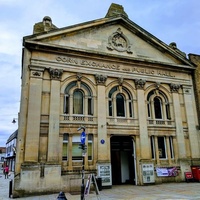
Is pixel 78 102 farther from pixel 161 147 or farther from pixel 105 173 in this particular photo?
pixel 161 147

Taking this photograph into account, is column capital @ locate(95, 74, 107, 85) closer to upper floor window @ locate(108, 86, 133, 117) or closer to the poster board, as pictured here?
upper floor window @ locate(108, 86, 133, 117)

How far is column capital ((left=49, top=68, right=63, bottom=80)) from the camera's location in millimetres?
15902

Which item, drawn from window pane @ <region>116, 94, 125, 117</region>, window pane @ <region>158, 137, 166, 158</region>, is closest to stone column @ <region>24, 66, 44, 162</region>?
window pane @ <region>116, 94, 125, 117</region>

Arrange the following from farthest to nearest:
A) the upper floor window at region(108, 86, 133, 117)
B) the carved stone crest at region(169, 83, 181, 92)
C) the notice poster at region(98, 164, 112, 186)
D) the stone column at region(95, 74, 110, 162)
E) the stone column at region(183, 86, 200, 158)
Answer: the carved stone crest at region(169, 83, 181, 92)
the stone column at region(183, 86, 200, 158)
the upper floor window at region(108, 86, 133, 117)
the stone column at region(95, 74, 110, 162)
the notice poster at region(98, 164, 112, 186)

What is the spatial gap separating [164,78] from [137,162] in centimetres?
833

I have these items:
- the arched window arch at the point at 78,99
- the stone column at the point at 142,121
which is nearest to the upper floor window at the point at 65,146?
the arched window arch at the point at 78,99

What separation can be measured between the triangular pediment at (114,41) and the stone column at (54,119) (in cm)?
247

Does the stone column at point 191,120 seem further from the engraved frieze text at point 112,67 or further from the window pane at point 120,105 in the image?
the window pane at point 120,105

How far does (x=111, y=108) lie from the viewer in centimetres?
1758

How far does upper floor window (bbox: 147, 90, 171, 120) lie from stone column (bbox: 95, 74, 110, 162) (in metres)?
4.51

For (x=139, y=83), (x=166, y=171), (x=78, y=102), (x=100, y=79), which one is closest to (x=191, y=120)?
(x=166, y=171)

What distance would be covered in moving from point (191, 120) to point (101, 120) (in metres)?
8.98

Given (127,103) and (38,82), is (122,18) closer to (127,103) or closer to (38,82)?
(127,103)

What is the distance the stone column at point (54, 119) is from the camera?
47.4ft
